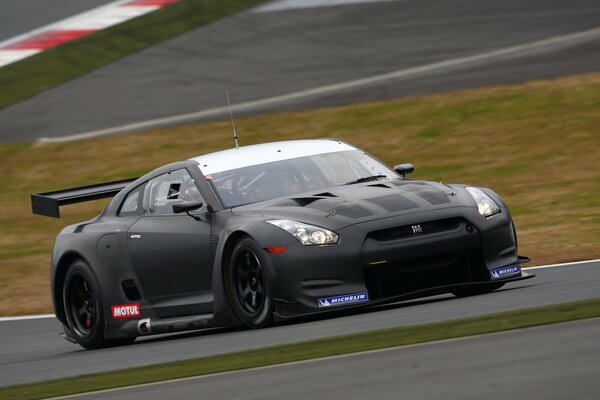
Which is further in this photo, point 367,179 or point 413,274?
point 367,179

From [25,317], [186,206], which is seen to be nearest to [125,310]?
[186,206]

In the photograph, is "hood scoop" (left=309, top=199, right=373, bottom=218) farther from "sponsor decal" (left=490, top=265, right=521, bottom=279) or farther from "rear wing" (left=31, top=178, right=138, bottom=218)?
"rear wing" (left=31, top=178, right=138, bottom=218)

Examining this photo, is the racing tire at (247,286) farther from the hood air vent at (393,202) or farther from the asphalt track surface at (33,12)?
the asphalt track surface at (33,12)

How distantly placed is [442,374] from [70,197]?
545 centimetres

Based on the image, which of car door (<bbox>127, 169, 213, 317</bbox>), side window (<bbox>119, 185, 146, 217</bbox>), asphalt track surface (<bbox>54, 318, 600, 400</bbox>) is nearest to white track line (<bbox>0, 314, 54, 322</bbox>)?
side window (<bbox>119, 185, 146, 217</bbox>)

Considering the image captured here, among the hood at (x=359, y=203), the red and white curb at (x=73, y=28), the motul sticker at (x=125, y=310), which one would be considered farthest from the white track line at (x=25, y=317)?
the red and white curb at (x=73, y=28)

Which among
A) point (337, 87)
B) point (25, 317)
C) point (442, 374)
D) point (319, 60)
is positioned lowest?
point (25, 317)

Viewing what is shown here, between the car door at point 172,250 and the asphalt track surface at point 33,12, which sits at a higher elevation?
the asphalt track surface at point 33,12

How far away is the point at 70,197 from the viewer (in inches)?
414

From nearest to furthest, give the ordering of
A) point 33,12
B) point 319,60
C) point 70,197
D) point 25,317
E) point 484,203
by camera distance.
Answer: point 484,203 < point 70,197 < point 25,317 < point 319,60 < point 33,12

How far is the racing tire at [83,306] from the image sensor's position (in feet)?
32.4

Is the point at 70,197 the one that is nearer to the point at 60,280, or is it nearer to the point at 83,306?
the point at 60,280

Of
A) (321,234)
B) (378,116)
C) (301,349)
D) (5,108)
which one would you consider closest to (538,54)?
(378,116)

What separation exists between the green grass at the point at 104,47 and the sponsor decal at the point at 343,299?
1427cm
